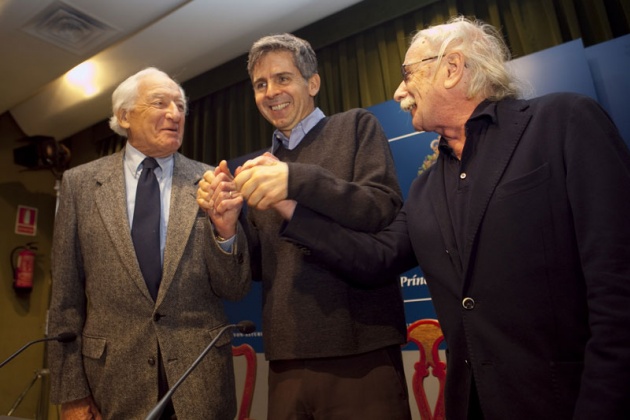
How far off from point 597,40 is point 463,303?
2452 millimetres

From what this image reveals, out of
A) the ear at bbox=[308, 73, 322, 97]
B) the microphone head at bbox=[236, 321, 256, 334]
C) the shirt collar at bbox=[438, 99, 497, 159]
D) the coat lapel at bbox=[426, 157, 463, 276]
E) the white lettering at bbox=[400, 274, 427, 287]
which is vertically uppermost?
the ear at bbox=[308, 73, 322, 97]

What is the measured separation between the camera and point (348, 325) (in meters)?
1.17

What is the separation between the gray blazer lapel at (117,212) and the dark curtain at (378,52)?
2.25 meters

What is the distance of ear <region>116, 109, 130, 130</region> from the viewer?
1.89 meters

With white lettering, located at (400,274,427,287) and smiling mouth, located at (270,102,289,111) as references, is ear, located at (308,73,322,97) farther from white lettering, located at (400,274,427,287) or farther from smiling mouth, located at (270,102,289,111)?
white lettering, located at (400,274,427,287)

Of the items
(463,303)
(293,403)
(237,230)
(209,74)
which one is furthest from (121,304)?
(209,74)

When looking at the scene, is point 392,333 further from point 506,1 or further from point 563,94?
point 506,1

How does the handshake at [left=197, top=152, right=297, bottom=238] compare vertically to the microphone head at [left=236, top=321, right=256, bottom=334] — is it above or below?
above

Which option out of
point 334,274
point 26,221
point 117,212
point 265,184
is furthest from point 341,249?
point 26,221

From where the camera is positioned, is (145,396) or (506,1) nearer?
(145,396)

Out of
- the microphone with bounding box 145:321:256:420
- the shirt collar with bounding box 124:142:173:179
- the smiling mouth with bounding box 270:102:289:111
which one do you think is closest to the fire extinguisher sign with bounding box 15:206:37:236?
the shirt collar with bounding box 124:142:173:179

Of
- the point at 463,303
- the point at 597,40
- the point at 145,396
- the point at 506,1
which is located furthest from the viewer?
the point at 506,1

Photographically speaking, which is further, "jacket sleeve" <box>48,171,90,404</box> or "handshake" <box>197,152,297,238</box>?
"jacket sleeve" <box>48,171,90,404</box>

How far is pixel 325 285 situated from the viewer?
4.03 feet
